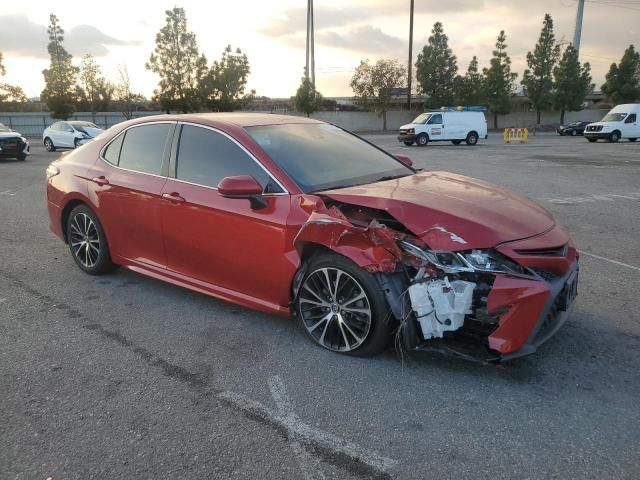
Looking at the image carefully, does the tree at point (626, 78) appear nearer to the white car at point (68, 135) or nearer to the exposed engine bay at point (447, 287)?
the white car at point (68, 135)

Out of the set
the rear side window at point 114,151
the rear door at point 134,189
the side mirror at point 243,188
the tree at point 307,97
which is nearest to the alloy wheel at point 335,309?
the side mirror at point 243,188

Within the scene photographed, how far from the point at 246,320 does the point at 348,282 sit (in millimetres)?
1167

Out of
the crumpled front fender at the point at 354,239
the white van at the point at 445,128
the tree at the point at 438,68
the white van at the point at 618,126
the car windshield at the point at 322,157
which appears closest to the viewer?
the crumpled front fender at the point at 354,239

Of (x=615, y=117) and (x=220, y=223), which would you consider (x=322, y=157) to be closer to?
(x=220, y=223)

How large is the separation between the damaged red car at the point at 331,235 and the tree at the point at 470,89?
55389 millimetres

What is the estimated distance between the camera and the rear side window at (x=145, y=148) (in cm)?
464

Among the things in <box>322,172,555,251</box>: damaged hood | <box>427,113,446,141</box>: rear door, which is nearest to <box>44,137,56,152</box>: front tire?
<box>427,113,446,141</box>: rear door

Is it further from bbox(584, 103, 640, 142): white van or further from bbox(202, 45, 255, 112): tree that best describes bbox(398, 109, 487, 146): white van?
bbox(202, 45, 255, 112): tree

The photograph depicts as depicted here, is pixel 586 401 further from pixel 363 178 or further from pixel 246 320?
pixel 246 320

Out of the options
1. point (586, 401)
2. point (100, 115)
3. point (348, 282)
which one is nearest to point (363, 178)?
point (348, 282)

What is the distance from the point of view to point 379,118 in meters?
56.6

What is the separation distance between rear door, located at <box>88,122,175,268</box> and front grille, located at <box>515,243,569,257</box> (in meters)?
2.84

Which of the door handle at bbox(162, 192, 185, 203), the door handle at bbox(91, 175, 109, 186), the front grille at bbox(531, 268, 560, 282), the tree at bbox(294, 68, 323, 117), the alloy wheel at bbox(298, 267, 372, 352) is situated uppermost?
the tree at bbox(294, 68, 323, 117)

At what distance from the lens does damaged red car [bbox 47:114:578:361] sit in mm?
3158
